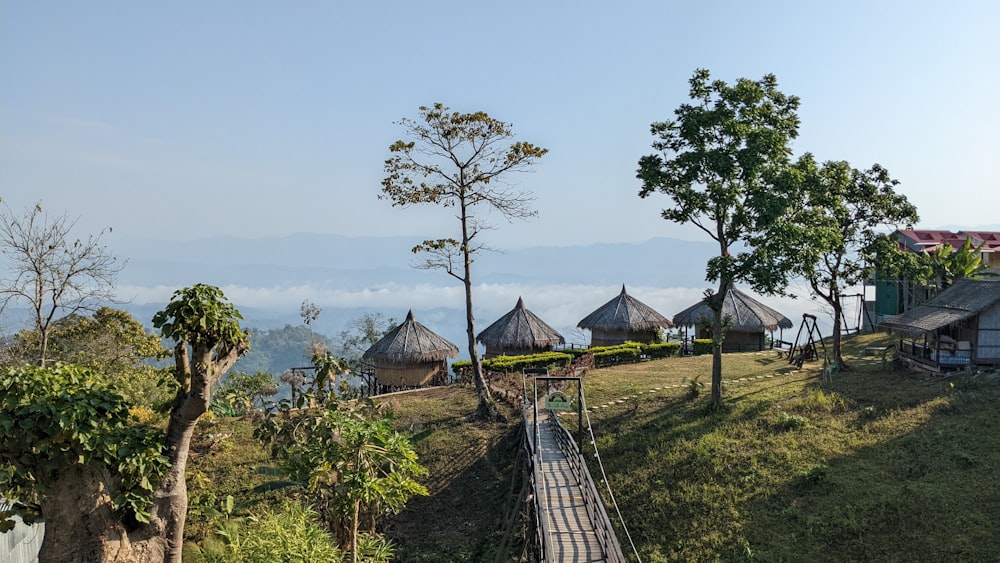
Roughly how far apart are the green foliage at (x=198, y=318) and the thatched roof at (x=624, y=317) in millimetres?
27902


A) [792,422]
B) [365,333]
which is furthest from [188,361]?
[365,333]

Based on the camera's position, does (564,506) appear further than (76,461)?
Yes

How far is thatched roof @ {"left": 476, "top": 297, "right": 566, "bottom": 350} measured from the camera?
3406 centimetres

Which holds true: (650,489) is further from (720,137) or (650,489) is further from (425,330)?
(425,330)

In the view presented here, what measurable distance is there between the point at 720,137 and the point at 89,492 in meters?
18.8

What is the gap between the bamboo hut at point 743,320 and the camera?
36.1 m

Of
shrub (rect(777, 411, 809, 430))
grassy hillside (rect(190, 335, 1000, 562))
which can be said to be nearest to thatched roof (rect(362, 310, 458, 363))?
grassy hillside (rect(190, 335, 1000, 562))

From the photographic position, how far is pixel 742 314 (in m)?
36.6

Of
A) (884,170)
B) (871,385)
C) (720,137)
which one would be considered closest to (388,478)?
(720,137)

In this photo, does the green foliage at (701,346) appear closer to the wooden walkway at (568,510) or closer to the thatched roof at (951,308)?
the thatched roof at (951,308)

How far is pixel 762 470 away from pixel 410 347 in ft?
56.4

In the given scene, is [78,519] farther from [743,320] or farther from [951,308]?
[743,320]

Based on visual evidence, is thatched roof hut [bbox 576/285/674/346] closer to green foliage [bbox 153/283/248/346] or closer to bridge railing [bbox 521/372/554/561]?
bridge railing [bbox 521/372/554/561]

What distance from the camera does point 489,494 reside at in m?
19.6
